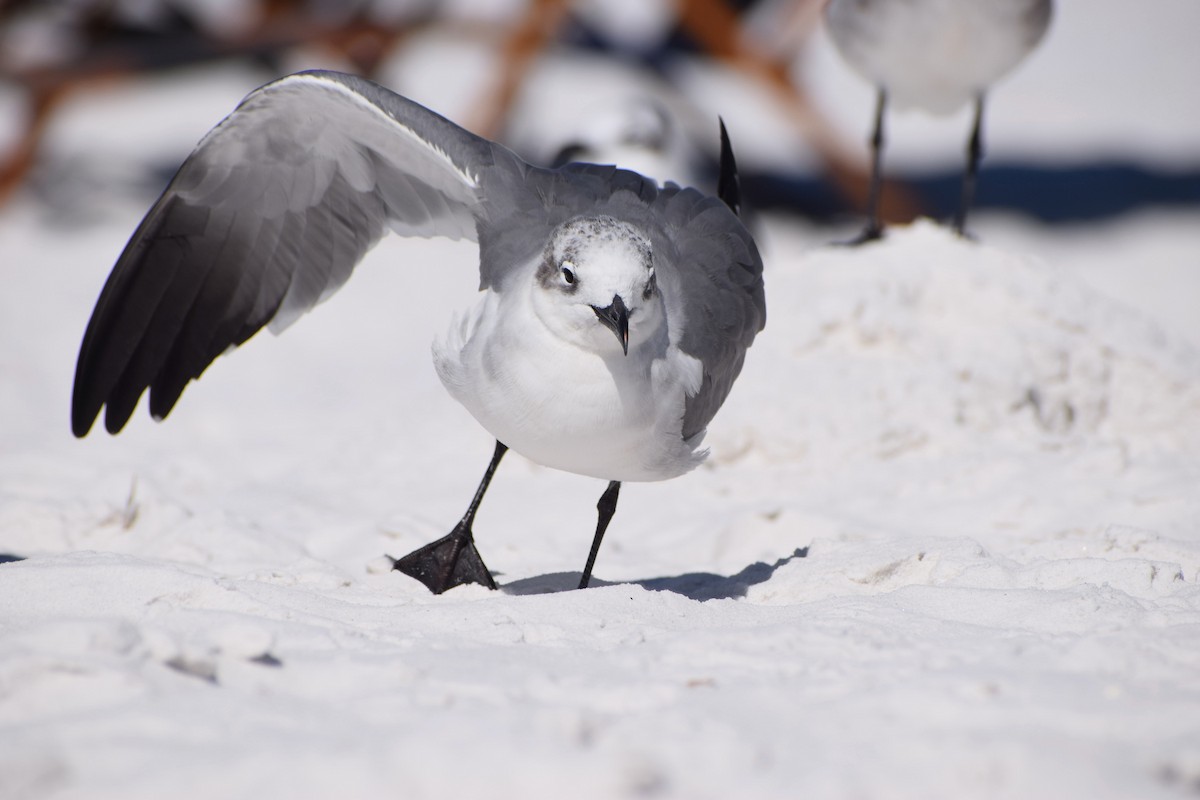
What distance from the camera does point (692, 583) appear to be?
3.78 metres

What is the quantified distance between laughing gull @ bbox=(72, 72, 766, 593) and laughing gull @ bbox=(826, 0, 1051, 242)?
2074 mm

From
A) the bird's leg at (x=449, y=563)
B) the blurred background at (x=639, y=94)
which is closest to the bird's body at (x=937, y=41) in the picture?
the blurred background at (x=639, y=94)

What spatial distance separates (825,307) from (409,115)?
2273 millimetres

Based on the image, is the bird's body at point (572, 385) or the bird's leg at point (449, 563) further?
the bird's leg at point (449, 563)

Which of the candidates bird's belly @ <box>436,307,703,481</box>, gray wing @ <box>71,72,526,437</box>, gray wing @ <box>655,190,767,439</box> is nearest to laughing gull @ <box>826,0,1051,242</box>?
gray wing @ <box>655,190,767,439</box>

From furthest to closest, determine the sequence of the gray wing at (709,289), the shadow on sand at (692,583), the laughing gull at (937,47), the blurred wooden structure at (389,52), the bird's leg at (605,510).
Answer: the blurred wooden structure at (389,52), the laughing gull at (937,47), the bird's leg at (605,510), the shadow on sand at (692,583), the gray wing at (709,289)

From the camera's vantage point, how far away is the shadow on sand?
362cm

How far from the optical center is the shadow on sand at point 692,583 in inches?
142

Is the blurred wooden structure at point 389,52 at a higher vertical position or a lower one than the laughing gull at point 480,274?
A: higher

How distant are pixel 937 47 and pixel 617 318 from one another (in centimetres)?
350

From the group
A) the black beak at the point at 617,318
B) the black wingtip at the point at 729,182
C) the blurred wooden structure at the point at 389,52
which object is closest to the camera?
the black beak at the point at 617,318

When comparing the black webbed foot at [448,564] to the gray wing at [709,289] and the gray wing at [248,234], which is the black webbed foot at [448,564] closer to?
the gray wing at [709,289]

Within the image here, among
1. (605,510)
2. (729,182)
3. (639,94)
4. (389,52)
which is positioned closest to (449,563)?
(605,510)

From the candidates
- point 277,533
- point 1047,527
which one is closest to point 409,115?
point 277,533
